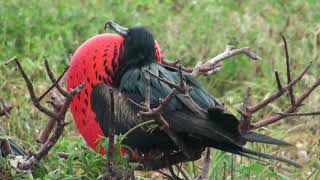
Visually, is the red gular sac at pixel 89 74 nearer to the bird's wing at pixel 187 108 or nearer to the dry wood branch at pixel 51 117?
the bird's wing at pixel 187 108

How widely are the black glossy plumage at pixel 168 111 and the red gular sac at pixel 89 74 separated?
0.03 metres

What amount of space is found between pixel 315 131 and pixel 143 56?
4.74ft

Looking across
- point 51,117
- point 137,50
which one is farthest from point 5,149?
point 137,50

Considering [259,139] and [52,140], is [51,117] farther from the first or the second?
[259,139]

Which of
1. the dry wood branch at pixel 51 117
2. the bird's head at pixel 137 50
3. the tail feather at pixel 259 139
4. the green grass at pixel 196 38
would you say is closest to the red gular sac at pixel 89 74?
the bird's head at pixel 137 50

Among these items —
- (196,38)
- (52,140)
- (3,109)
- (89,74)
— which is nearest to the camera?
(52,140)

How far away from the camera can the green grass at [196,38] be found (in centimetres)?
417

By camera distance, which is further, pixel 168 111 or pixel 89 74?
pixel 89 74

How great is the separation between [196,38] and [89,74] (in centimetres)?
200

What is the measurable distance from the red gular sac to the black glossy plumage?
26 millimetres

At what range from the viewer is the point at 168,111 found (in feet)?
8.82

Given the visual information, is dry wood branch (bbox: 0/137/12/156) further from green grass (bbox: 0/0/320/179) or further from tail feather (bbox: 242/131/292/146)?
green grass (bbox: 0/0/320/179)

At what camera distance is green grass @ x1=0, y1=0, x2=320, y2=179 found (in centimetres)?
417

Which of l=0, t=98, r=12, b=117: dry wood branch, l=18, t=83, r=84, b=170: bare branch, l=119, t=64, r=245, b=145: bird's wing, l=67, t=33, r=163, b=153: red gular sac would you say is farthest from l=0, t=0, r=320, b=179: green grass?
l=18, t=83, r=84, b=170: bare branch
